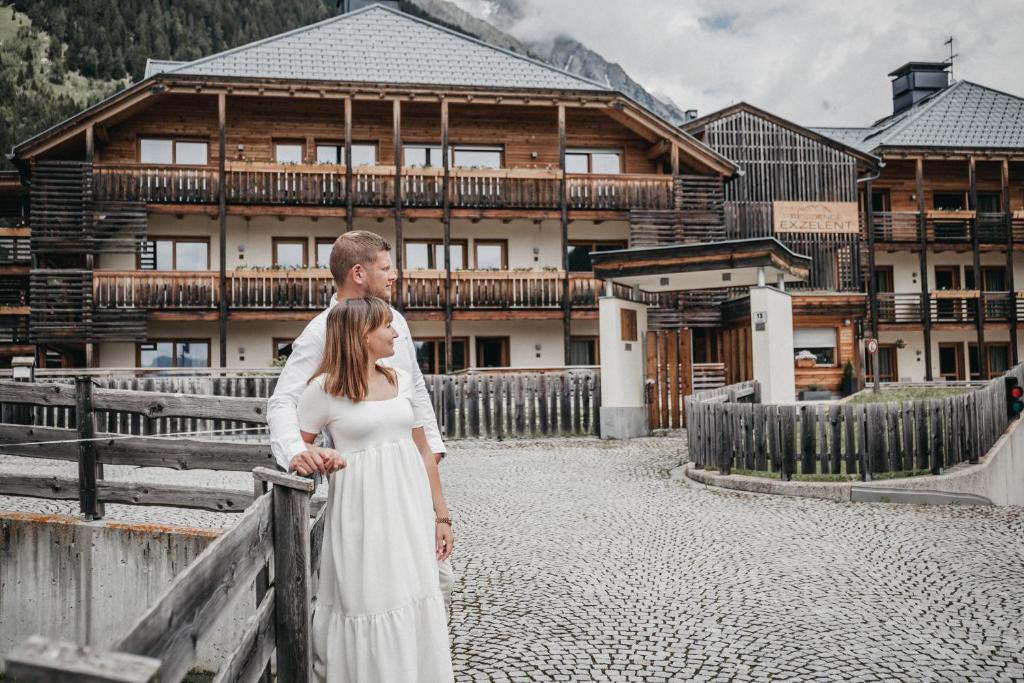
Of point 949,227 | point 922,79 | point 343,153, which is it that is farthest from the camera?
point 922,79

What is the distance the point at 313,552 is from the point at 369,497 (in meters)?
0.83

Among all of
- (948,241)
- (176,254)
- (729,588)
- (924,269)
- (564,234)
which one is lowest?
(729,588)

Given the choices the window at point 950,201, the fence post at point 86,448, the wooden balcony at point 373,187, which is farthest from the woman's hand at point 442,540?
the window at point 950,201

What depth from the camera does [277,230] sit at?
22.8m

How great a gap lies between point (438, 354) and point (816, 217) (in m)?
13.7

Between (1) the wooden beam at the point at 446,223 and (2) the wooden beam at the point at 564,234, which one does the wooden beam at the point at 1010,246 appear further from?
(1) the wooden beam at the point at 446,223

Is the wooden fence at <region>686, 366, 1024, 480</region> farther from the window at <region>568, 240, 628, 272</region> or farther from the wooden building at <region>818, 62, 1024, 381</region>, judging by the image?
the wooden building at <region>818, 62, 1024, 381</region>

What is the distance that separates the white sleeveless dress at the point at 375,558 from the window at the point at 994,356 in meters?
32.1

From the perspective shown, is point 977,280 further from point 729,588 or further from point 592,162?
point 729,588

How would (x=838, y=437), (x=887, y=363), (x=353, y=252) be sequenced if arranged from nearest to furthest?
(x=353, y=252), (x=838, y=437), (x=887, y=363)

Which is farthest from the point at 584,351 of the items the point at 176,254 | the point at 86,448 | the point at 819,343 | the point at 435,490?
the point at 435,490

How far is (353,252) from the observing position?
10.8ft

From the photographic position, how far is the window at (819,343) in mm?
26323

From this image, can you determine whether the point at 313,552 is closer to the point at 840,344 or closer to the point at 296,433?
the point at 296,433
